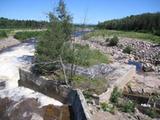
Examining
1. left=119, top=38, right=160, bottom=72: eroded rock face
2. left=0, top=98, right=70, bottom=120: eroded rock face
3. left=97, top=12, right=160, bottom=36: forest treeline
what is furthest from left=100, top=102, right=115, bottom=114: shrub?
left=97, top=12, right=160, bottom=36: forest treeline

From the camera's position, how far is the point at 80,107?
9.66 metres

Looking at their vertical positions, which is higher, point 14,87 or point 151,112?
point 151,112

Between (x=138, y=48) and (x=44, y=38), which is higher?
(x=44, y=38)

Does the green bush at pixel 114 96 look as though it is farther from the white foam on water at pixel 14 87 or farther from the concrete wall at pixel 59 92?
the white foam on water at pixel 14 87

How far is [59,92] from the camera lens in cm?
1201

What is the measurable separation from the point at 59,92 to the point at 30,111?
5.55 ft

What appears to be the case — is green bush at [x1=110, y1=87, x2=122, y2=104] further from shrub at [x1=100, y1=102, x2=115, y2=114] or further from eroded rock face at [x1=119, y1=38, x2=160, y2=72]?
eroded rock face at [x1=119, y1=38, x2=160, y2=72]

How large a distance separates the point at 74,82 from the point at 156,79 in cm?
645

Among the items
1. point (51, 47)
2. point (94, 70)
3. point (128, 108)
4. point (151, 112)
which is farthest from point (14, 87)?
point (151, 112)

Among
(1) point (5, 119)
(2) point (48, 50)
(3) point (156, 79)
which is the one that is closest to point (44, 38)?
(2) point (48, 50)

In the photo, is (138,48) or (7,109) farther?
(138,48)

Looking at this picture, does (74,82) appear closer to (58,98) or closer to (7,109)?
(58,98)

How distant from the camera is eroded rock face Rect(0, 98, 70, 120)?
35.0 feet

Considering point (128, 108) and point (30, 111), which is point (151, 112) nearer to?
point (128, 108)
